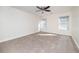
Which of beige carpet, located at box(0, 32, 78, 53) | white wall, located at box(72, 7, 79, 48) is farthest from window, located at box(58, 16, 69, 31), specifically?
beige carpet, located at box(0, 32, 78, 53)

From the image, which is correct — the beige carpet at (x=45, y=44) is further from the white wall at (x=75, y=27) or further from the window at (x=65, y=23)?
the window at (x=65, y=23)

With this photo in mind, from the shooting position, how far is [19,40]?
8.00 ft

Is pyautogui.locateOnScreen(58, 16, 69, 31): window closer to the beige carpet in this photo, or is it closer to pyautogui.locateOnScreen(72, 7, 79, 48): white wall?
pyautogui.locateOnScreen(72, 7, 79, 48): white wall

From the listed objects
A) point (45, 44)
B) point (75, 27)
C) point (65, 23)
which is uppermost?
point (65, 23)

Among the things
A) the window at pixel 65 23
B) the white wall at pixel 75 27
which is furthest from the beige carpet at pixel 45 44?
the window at pixel 65 23

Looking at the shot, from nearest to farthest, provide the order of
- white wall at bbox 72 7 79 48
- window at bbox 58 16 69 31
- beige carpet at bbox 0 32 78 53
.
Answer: window at bbox 58 16 69 31, white wall at bbox 72 7 79 48, beige carpet at bbox 0 32 78 53

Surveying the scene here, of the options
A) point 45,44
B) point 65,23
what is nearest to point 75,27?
point 65,23

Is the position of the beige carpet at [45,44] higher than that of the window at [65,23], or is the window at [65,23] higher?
the window at [65,23]

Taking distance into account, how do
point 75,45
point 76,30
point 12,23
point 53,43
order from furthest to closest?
point 12,23
point 53,43
point 75,45
point 76,30

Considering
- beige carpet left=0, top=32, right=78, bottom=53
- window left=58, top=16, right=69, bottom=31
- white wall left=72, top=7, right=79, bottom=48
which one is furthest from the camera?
beige carpet left=0, top=32, right=78, bottom=53

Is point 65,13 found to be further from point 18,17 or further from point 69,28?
point 18,17

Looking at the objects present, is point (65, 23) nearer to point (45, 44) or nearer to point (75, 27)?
point (75, 27)

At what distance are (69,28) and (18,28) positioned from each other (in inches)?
65.4
